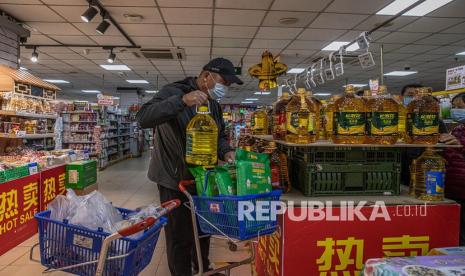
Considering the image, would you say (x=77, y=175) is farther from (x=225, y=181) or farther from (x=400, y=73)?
Answer: (x=400, y=73)

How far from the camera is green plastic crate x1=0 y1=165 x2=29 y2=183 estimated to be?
356 centimetres

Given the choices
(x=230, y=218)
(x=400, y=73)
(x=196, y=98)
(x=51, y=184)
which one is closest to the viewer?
(x=230, y=218)

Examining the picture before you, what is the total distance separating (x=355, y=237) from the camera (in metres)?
1.95

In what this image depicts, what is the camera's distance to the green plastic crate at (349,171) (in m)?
2.00

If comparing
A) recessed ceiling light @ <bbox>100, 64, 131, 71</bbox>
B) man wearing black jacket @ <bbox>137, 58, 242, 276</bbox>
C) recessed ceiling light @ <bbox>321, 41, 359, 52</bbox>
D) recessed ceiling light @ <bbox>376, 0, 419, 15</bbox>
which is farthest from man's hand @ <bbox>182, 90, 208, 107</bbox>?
recessed ceiling light @ <bbox>100, 64, 131, 71</bbox>

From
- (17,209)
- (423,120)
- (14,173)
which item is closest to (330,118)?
(423,120)

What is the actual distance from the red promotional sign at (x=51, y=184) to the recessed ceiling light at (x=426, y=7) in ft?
19.8

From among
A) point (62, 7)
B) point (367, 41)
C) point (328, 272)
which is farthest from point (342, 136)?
point (62, 7)

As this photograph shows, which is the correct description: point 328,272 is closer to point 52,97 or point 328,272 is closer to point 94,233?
point 94,233

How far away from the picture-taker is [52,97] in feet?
21.4

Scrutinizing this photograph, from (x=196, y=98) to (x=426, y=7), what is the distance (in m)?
5.22

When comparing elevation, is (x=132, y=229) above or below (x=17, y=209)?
above

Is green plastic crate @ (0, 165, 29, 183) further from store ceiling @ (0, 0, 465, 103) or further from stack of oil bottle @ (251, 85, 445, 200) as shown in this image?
stack of oil bottle @ (251, 85, 445, 200)

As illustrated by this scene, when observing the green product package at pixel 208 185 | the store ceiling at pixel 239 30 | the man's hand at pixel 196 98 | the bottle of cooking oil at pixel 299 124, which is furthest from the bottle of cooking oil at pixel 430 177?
the store ceiling at pixel 239 30
